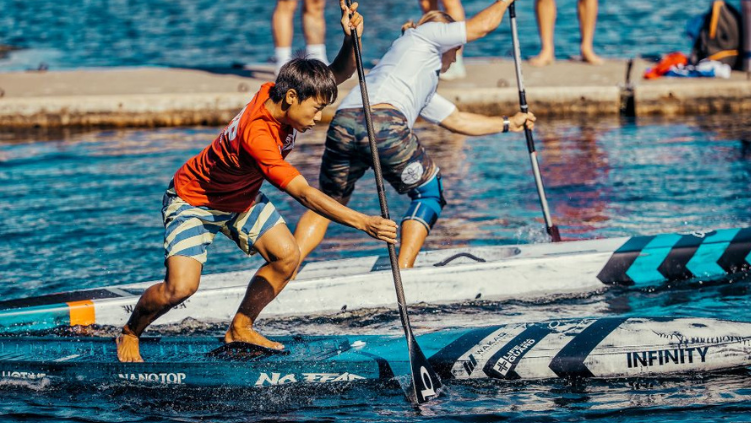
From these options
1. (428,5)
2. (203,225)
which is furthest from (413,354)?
(428,5)

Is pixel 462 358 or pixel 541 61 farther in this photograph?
pixel 541 61

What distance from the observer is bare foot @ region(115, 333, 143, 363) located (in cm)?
557

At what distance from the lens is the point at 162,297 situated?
17.7 feet

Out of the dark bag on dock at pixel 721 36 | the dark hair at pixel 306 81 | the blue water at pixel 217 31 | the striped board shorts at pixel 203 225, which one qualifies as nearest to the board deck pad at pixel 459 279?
the striped board shorts at pixel 203 225

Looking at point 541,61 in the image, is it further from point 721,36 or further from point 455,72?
point 721,36

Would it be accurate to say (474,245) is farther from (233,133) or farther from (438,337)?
(233,133)

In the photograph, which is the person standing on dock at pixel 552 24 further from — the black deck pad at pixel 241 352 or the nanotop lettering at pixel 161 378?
the nanotop lettering at pixel 161 378

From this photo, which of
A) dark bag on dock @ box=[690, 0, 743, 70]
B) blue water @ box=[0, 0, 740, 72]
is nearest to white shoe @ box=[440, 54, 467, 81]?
dark bag on dock @ box=[690, 0, 743, 70]

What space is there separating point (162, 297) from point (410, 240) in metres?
1.89

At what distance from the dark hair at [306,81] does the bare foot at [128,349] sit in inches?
59.9

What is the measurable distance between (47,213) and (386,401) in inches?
184

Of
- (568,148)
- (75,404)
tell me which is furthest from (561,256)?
(568,148)

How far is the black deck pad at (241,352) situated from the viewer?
5.54 meters

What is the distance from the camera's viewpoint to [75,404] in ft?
17.9
